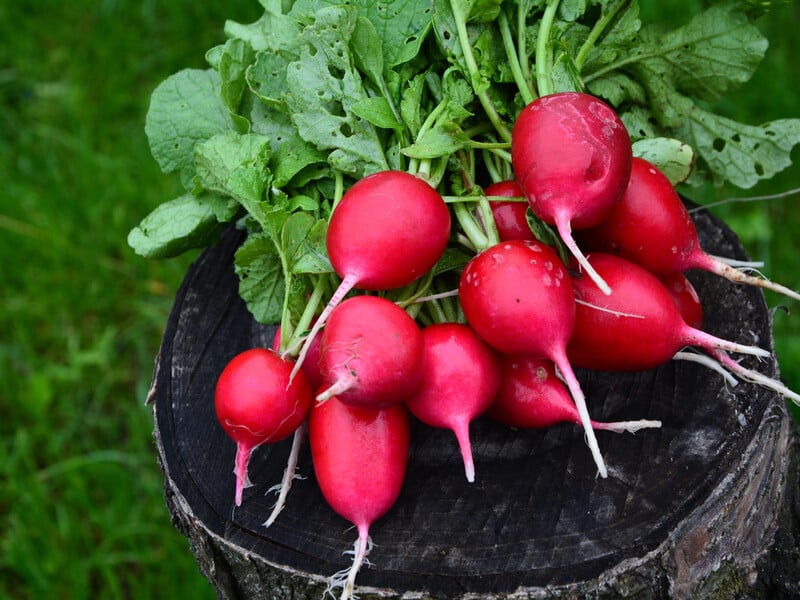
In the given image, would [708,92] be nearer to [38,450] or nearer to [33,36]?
[38,450]

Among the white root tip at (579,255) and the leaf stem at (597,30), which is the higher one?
the leaf stem at (597,30)

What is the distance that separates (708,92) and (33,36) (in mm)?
3217

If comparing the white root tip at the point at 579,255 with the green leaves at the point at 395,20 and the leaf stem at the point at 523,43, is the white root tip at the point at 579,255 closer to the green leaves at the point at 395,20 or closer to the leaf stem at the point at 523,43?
the leaf stem at the point at 523,43

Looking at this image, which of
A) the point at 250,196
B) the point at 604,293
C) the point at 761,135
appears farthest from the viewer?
the point at 761,135

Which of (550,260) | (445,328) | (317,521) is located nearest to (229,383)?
(317,521)

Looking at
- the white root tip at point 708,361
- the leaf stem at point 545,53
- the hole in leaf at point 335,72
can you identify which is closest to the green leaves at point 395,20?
the hole in leaf at point 335,72

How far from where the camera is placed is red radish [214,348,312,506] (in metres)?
1.59

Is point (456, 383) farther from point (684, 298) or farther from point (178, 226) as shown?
point (178, 226)

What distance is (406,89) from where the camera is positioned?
1838 mm

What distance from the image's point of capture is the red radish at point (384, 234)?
1.56m

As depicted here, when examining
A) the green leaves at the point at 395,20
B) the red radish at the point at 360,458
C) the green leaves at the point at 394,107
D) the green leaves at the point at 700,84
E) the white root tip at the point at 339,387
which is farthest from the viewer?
the green leaves at the point at 700,84

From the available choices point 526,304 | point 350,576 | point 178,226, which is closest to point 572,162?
point 526,304

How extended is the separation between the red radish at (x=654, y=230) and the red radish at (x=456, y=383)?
0.38 m

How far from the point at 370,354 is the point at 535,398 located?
371 millimetres
